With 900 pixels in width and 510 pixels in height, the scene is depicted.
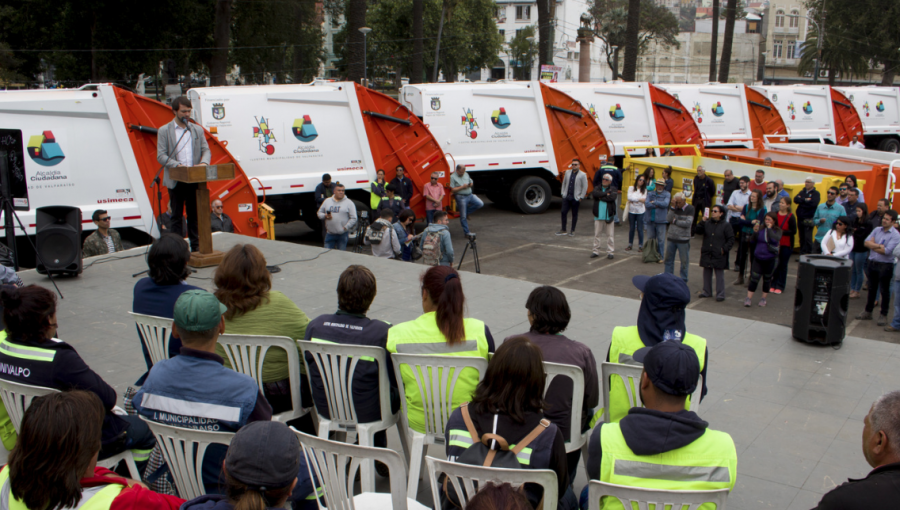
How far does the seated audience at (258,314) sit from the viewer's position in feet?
12.7

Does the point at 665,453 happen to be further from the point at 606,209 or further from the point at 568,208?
the point at 568,208

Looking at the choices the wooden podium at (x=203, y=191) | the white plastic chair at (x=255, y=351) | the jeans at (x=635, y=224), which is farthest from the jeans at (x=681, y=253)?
the white plastic chair at (x=255, y=351)

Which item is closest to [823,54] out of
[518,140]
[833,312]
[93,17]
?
[518,140]

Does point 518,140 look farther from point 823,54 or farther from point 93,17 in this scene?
point 823,54

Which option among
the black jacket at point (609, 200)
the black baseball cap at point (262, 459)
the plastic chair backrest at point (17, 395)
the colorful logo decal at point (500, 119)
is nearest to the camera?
the black baseball cap at point (262, 459)

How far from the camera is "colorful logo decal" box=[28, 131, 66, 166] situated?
10.1 metres

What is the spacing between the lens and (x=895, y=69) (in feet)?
148

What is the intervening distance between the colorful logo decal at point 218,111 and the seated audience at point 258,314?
9.36m

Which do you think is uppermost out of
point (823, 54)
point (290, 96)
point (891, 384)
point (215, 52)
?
point (823, 54)

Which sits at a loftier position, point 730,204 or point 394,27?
point 394,27

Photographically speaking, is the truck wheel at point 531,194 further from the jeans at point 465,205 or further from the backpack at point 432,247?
the backpack at point 432,247

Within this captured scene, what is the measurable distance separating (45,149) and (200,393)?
29.0ft

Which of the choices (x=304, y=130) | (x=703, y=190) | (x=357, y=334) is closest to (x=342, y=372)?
(x=357, y=334)

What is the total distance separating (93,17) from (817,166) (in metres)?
24.4
